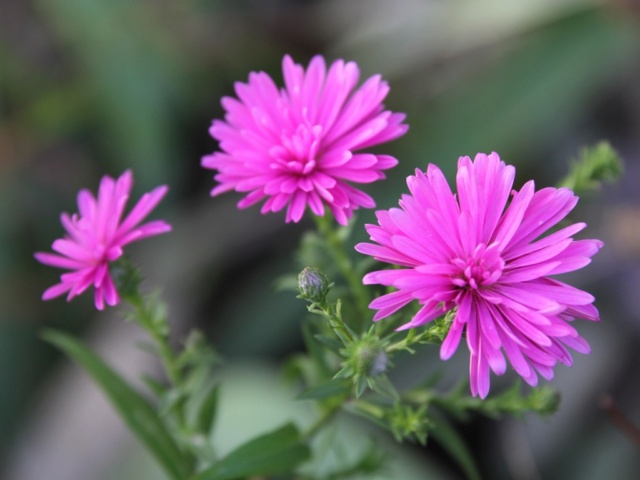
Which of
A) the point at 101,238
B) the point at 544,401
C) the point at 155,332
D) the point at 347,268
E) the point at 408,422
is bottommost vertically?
the point at 544,401

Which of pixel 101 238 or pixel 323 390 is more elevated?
pixel 101 238

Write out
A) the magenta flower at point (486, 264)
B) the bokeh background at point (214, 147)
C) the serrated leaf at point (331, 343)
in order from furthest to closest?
the bokeh background at point (214, 147) < the serrated leaf at point (331, 343) < the magenta flower at point (486, 264)

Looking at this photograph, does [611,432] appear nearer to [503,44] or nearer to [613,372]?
[613,372]

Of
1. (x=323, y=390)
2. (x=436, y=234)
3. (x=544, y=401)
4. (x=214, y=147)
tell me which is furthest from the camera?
(x=214, y=147)

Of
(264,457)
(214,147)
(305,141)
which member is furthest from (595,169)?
(214,147)

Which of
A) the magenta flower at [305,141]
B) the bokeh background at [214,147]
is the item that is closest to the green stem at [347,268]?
the magenta flower at [305,141]

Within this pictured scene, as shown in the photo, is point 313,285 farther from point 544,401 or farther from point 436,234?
point 544,401

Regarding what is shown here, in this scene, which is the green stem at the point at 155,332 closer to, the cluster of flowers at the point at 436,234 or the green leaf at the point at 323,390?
the cluster of flowers at the point at 436,234
